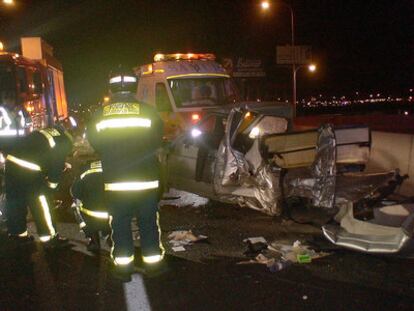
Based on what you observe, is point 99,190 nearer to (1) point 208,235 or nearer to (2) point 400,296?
(1) point 208,235

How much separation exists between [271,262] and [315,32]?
58783mm

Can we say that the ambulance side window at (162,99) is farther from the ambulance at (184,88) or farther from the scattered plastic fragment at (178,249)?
the scattered plastic fragment at (178,249)

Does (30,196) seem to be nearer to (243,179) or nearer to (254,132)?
(243,179)

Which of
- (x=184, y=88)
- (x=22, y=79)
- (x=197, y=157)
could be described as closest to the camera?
(x=197, y=157)

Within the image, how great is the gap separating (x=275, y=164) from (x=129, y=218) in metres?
2.55

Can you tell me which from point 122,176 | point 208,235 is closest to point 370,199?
point 208,235

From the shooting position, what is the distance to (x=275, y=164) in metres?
6.99

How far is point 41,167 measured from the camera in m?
6.07

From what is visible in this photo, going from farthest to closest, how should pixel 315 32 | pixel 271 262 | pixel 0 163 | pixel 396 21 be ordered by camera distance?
pixel 315 32
pixel 396 21
pixel 0 163
pixel 271 262

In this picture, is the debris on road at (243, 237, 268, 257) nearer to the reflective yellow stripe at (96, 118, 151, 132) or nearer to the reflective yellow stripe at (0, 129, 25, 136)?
the reflective yellow stripe at (96, 118, 151, 132)

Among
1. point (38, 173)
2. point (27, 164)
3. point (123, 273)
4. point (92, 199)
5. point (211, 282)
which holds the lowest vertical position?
point (211, 282)

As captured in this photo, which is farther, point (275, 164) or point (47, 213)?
point (275, 164)

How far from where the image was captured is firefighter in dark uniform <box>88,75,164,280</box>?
4941 mm

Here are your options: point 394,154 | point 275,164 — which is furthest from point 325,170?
point 394,154
